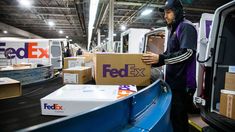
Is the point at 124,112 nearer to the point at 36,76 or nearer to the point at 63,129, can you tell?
the point at 63,129

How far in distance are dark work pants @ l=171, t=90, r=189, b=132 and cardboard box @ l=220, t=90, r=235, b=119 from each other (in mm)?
760

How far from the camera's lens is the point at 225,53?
7.93 feet

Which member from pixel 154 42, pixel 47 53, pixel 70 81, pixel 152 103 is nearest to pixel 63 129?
pixel 152 103

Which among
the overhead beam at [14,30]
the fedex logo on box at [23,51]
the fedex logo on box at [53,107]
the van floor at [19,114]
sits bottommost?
the van floor at [19,114]

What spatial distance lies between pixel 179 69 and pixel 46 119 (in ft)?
4.25

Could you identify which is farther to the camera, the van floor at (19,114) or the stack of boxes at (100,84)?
the stack of boxes at (100,84)

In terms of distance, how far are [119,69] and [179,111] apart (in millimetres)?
723

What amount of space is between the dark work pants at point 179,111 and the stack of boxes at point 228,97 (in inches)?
30.2

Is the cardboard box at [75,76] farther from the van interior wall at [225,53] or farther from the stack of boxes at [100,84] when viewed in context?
the van interior wall at [225,53]

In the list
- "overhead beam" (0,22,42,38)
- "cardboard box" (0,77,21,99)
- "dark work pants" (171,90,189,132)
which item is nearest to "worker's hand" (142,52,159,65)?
"dark work pants" (171,90,189,132)

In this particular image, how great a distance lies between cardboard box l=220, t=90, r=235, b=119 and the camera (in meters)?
2.11

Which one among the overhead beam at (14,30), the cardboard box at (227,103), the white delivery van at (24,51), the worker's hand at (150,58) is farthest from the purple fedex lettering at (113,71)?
the overhead beam at (14,30)

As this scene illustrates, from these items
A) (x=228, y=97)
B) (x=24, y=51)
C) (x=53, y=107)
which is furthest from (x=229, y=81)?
(x=24, y=51)

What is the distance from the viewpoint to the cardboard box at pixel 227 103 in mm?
2113
